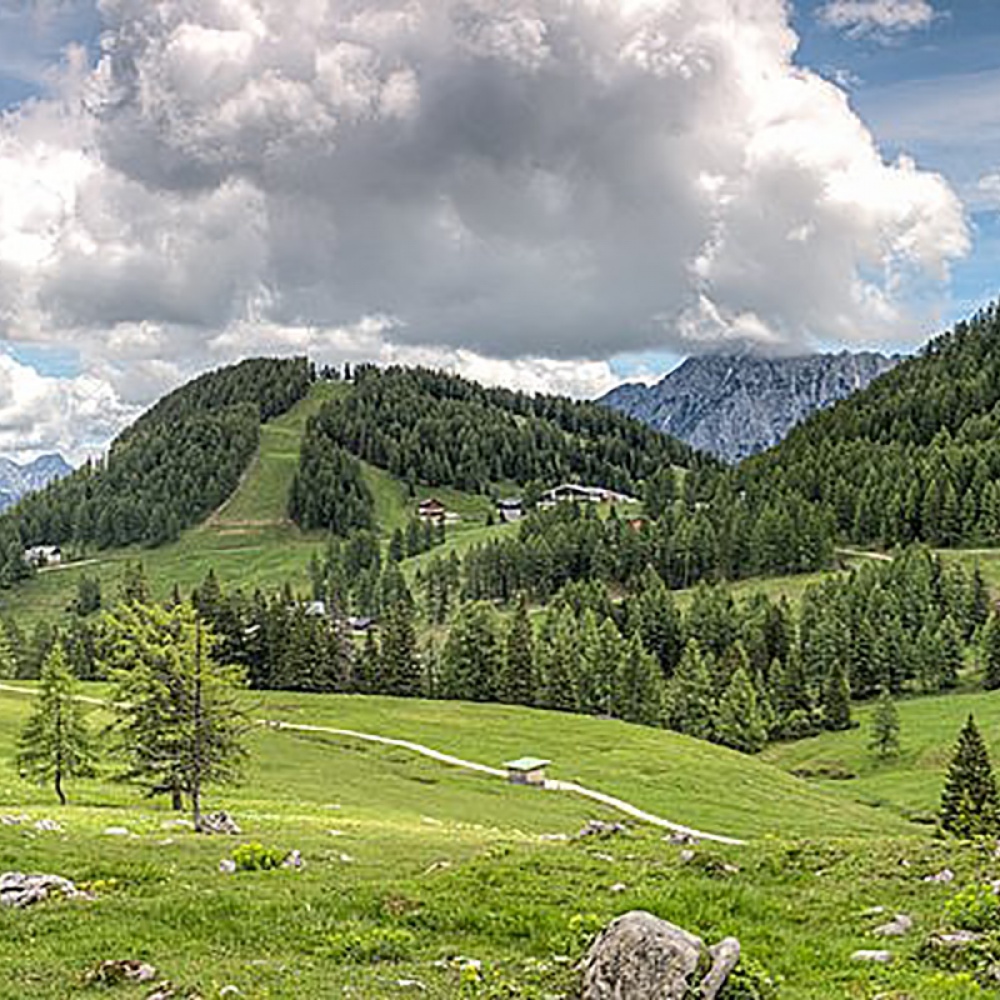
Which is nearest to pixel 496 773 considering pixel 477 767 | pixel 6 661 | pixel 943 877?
pixel 477 767

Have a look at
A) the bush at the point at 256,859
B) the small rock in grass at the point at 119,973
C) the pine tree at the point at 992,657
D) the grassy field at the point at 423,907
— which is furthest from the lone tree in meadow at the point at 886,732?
the small rock in grass at the point at 119,973

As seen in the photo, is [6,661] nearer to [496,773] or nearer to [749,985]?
[496,773]

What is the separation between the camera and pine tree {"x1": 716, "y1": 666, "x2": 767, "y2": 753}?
124 m

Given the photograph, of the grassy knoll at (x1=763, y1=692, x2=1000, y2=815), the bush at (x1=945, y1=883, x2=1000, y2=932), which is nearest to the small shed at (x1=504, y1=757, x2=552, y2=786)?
the grassy knoll at (x1=763, y1=692, x2=1000, y2=815)

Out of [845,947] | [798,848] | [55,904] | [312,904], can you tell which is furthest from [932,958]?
[55,904]

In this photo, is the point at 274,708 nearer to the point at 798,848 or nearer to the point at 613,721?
the point at 613,721

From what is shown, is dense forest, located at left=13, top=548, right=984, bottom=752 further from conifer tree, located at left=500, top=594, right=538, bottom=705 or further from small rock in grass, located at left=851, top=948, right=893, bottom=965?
small rock in grass, located at left=851, top=948, right=893, bottom=965

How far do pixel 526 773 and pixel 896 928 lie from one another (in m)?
61.3

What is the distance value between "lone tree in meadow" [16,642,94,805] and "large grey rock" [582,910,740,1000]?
165ft

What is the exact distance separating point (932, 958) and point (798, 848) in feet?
34.0

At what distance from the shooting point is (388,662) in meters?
136

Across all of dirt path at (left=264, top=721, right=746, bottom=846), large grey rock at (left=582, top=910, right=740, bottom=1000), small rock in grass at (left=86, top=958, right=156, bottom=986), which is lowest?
dirt path at (left=264, top=721, right=746, bottom=846)

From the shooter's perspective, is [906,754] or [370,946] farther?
[906,754]

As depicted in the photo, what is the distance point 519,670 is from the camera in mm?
132750
